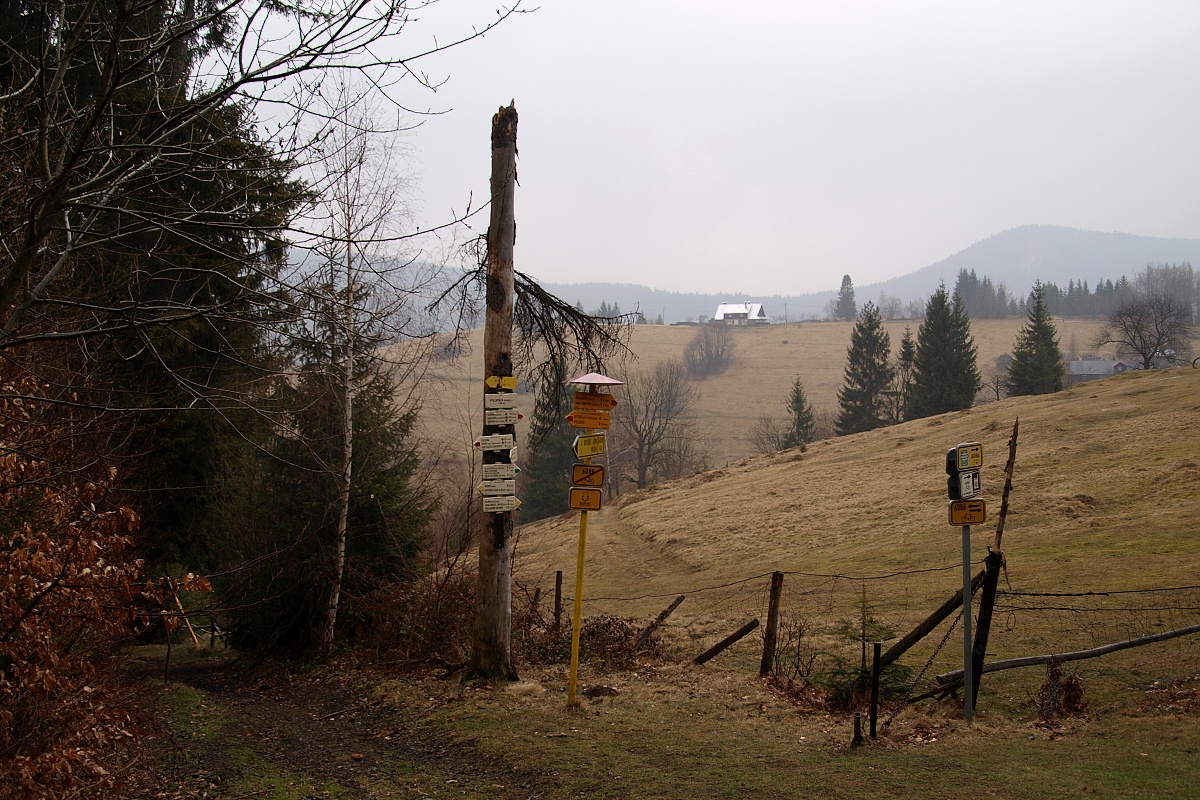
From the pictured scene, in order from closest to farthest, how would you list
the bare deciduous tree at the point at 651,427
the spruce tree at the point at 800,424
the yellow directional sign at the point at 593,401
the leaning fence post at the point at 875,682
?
the leaning fence post at the point at 875,682 < the yellow directional sign at the point at 593,401 < the bare deciduous tree at the point at 651,427 < the spruce tree at the point at 800,424

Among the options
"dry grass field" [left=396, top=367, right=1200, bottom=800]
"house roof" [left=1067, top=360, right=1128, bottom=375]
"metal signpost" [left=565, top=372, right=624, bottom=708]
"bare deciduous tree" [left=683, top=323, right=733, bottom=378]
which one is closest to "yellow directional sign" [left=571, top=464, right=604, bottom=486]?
"metal signpost" [left=565, top=372, right=624, bottom=708]

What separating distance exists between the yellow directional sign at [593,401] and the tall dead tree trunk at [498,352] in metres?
1.02

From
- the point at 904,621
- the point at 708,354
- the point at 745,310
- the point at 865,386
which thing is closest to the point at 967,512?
the point at 904,621

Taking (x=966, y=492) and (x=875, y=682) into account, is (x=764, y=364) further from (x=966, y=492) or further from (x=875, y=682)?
(x=875, y=682)

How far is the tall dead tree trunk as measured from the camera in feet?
31.8

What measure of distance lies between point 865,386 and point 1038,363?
1323 cm

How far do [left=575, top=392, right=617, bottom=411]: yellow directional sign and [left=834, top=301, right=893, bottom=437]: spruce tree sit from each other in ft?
212

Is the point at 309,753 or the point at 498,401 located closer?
the point at 309,753

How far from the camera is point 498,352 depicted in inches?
384

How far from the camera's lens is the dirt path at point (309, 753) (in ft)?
22.9

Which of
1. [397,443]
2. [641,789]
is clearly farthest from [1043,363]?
[641,789]

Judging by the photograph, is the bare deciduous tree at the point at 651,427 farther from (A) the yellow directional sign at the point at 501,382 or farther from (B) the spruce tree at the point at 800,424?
(A) the yellow directional sign at the point at 501,382

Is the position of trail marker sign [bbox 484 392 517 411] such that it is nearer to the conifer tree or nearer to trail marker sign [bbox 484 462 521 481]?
trail marker sign [bbox 484 462 521 481]

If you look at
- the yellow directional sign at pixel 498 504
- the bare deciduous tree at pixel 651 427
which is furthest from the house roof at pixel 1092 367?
the yellow directional sign at pixel 498 504
